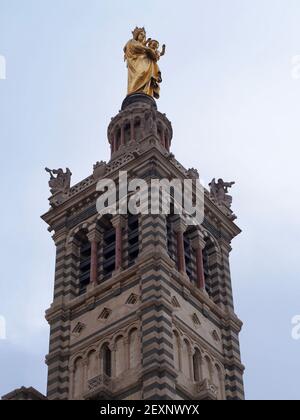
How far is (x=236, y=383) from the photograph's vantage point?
151 ft

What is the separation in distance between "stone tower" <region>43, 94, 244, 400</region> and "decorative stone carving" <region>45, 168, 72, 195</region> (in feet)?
0.24

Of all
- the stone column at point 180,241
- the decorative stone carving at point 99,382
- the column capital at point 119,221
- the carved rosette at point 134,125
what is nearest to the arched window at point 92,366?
the decorative stone carving at point 99,382

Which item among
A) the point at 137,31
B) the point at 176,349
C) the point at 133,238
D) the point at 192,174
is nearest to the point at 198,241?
the point at 133,238

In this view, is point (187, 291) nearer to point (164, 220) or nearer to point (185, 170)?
point (164, 220)

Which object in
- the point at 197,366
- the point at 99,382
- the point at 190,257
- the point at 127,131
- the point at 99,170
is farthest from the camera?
the point at 127,131

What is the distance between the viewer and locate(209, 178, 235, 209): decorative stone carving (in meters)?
54.2

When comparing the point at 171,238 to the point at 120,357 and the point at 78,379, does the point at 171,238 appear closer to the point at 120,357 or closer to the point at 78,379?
the point at 120,357

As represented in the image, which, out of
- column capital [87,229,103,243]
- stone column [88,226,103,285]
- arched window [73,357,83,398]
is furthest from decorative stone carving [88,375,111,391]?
column capital [87,229,103,243]

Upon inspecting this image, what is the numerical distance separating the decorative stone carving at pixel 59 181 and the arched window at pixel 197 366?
1181 centimetres

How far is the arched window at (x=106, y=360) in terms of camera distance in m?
44.2

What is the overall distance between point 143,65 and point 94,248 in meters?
14.1

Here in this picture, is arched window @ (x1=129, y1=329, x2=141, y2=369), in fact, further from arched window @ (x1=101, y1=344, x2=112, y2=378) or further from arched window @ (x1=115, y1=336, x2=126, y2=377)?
arched window @ (x1=101, y1=344, x2=112, y2=378)

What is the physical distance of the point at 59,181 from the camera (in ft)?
177
